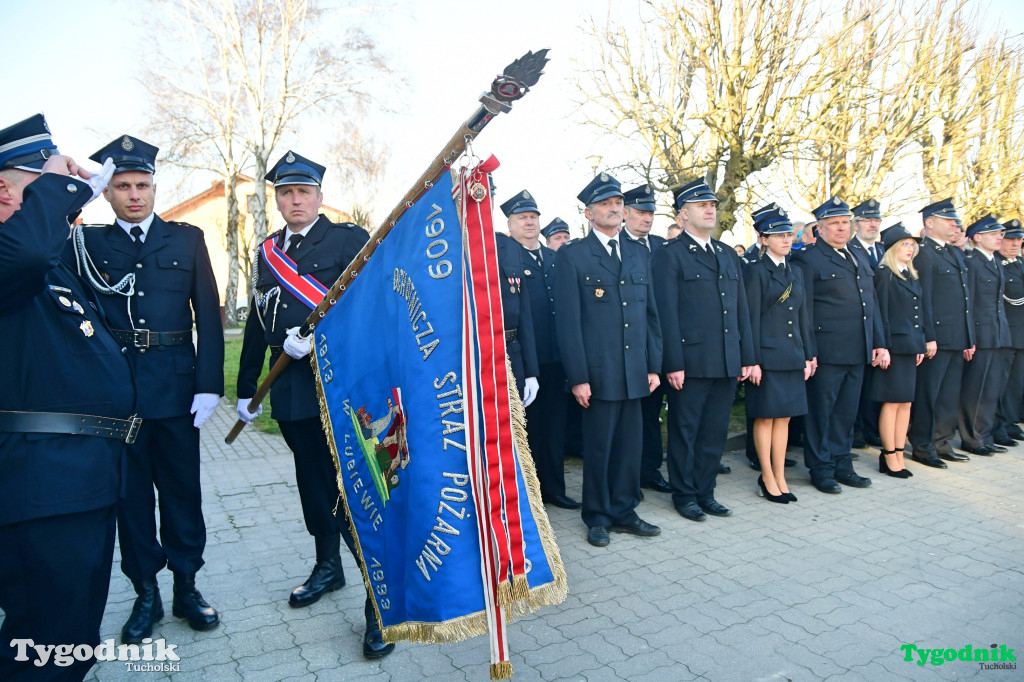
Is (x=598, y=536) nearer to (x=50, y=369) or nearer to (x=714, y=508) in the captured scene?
(x=714, y=508)

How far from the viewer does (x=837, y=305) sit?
19.0ft

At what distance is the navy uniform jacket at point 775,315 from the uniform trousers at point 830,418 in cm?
52

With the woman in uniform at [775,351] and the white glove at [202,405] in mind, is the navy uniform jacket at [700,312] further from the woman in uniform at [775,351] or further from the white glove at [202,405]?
the white glove at [202,405]

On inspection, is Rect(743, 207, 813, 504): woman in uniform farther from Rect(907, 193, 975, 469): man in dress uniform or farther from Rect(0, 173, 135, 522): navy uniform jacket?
Rect(0, 173, 135, 522): navy uniform jacket

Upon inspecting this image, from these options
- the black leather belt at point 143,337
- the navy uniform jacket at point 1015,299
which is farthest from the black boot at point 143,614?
the navy uniform jacket at point 1015,299

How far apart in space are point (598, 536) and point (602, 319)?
1.48 meters

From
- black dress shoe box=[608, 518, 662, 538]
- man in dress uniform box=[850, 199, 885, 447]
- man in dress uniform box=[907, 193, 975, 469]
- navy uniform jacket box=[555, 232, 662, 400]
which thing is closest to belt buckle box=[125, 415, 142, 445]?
navy uniform jacket box=[555, 232, 662, 400]

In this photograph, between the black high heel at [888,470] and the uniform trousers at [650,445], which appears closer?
the uniform trousers at [650,445]

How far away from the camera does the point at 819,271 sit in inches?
229

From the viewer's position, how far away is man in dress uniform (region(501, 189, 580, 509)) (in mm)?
5453

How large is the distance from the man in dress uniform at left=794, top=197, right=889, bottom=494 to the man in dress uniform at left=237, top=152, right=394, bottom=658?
407 centimetres

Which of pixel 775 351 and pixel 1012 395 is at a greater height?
pixel 775 351

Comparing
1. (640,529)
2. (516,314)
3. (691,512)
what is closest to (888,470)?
(691,512)

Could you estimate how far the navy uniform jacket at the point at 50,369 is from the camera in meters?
2.01
